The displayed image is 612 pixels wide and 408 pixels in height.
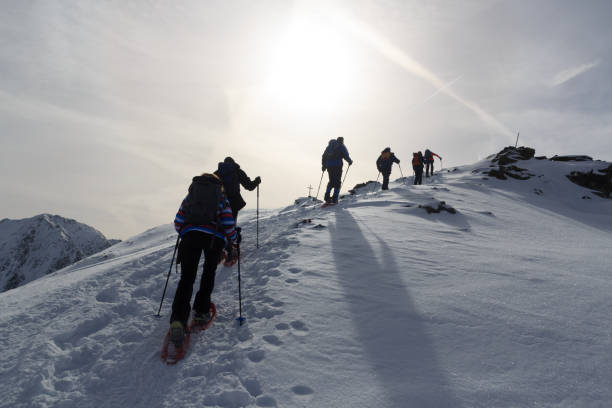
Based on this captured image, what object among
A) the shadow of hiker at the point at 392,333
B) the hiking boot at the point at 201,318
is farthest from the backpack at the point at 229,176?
the hiking boot at the point at 201,318

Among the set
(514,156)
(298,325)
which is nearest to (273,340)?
(298,325)

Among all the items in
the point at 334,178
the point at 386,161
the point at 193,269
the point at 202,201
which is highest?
the point at 386,161

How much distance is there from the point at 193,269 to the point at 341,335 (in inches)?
84.8

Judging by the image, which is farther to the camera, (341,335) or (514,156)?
(514,156)

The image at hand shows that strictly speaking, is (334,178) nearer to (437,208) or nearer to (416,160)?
(437,208)

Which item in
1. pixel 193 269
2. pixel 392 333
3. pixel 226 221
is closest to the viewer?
pixel 392 333

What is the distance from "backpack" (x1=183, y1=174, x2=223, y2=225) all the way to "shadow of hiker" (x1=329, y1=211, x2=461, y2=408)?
2380mm

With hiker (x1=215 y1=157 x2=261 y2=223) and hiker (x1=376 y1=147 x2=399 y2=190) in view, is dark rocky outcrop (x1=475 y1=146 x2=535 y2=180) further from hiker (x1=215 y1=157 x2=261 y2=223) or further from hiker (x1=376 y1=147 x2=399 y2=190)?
hiker (x1=215 y1=157 x2=261 y2=223)

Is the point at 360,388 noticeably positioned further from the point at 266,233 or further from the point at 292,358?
the point at 266,233

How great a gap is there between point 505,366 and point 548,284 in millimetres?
2689

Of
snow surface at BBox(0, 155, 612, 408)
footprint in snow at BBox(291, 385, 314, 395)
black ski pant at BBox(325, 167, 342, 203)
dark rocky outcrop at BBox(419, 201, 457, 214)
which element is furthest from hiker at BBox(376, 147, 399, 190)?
footprint in snow at BBox(291, 385, 314, 395)

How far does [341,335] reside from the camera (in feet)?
11.4

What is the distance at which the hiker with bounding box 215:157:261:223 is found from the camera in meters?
6.82

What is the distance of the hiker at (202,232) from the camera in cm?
400
